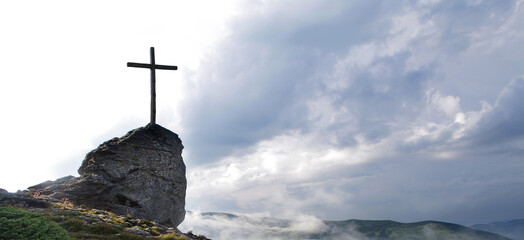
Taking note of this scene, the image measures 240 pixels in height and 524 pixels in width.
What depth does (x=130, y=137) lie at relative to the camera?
27.3 meters

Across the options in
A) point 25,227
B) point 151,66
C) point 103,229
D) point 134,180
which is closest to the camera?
point 25,227

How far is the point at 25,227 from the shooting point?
48.5 feet

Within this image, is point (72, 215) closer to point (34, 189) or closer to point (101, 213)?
point (101, 213)

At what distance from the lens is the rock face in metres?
23.7


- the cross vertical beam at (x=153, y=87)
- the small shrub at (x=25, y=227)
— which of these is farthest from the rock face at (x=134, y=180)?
the small shrub at (x=25, y=227)

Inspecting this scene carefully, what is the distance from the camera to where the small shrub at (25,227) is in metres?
14.1

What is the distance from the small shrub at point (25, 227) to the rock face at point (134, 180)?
6561 millimetres

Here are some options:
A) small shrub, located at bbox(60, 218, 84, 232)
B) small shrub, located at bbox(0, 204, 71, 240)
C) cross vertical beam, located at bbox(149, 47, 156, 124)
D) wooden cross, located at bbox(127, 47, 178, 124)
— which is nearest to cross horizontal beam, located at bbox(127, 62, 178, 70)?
wooden cross, located at bbox(127, 47, 178, 124)

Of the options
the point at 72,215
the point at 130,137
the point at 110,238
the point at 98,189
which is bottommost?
the point at 110,238

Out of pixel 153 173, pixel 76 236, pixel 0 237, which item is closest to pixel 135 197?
pixel 153 173

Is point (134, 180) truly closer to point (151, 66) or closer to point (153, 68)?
point (153, 68)

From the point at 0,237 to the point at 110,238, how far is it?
455cm

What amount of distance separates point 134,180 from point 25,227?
11.2 m

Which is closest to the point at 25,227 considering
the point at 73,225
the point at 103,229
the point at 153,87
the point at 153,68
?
the point at 73,225
